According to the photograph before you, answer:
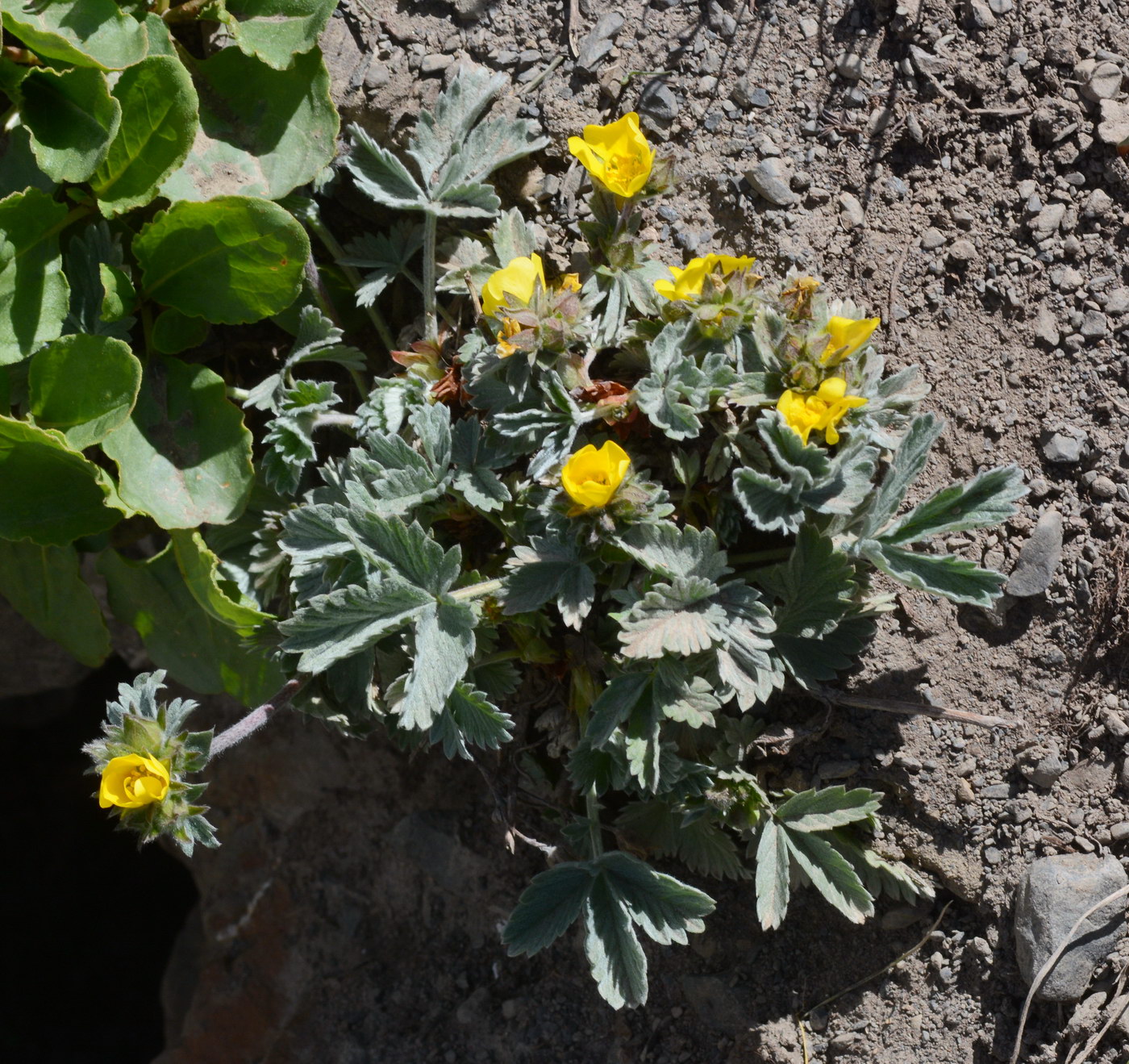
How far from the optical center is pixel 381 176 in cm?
230

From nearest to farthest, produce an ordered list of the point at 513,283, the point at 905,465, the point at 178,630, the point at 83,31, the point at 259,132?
the point at 905,465 < the point at 513,283 < the point at 83,31 < the point at 259,132 < the point at 178,630

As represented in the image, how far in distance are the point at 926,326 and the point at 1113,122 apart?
592 mm

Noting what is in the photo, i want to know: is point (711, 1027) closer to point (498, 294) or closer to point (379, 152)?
point (498, 294)

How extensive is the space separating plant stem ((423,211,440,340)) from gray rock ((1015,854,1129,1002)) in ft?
5.74

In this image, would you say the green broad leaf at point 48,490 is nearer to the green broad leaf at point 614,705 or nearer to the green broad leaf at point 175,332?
the green broad leaf at point 175,332

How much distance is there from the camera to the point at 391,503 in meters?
2.05

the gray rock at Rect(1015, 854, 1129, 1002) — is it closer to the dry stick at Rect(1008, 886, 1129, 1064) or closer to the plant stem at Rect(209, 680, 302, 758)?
the dry stick at Rect(1008, 886, 1129, 1064)

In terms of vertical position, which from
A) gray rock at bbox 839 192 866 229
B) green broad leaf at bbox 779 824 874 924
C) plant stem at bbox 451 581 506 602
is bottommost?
green broad leaf at bbox 779 824 874 924

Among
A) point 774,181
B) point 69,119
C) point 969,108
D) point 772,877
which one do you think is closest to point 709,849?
point 772,877

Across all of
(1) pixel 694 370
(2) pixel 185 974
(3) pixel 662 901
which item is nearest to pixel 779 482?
(1) pixel 694 370

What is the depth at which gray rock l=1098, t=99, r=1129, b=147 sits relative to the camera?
226cm

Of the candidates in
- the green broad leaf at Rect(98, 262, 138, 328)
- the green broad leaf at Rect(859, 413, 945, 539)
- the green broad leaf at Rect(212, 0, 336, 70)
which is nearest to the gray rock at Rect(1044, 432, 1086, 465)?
the green broad leaf at Rect(859, 413, 945, 539)

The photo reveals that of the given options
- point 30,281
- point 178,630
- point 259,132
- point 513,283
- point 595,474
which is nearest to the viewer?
point 595,474

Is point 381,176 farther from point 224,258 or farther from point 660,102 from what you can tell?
point 660,102
